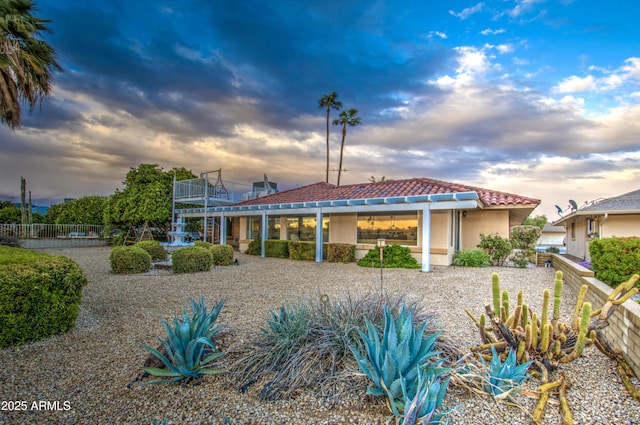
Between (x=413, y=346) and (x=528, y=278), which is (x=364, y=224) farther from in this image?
(x=413, y=346)

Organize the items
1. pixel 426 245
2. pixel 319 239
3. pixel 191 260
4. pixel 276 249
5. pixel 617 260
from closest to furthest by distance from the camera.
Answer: pixel 617 260 → pixel 191 260 → pixel 426 245 → pixel 319 239 → pixel 276 249

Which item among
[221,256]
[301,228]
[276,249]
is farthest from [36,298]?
[301,228]

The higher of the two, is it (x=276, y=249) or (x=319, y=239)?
(x=319, y=239)

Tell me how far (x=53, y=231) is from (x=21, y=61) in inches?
705

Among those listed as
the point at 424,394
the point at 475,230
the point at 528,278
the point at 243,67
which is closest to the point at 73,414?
the point at 424,394

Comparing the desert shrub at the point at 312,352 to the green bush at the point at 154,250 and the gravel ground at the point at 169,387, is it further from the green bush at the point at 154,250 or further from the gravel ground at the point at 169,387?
the green bush at the point at 154,250

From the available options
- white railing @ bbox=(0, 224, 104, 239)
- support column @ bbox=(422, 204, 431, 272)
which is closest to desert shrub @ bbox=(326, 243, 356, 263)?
support column @ bbox=(422, 204, 431, 272)

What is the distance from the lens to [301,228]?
16.2 metres

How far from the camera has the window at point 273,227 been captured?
17.0 m

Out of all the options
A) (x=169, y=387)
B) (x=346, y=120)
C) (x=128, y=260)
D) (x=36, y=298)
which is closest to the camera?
(x=169, y=387)

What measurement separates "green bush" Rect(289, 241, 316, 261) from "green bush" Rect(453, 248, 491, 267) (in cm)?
602

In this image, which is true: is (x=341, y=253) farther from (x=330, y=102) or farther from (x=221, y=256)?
(x=330, y=102)

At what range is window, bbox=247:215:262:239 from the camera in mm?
17906

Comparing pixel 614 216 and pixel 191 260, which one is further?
pixel 614 216
